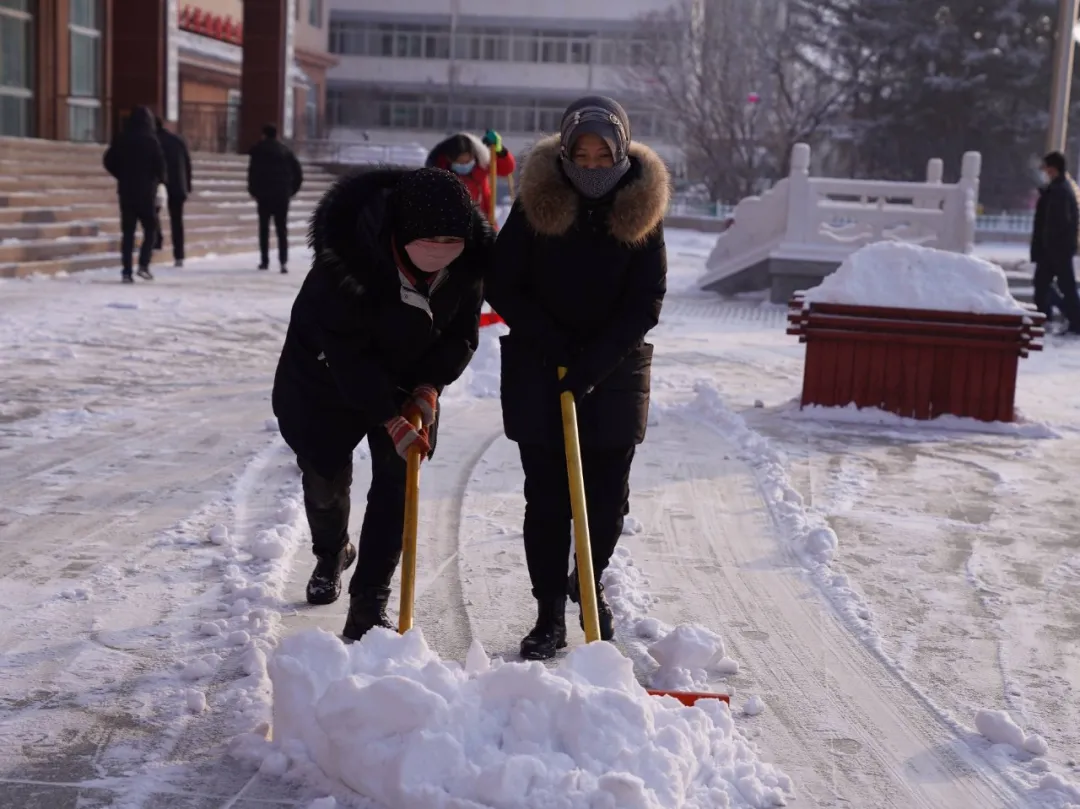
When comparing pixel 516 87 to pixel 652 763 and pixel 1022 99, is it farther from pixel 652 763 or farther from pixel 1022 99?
pixel 652 763

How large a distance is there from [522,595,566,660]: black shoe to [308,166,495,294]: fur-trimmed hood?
1084mm

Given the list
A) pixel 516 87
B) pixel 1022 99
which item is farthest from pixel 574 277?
pixel 516 87

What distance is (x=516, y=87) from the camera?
63750mm

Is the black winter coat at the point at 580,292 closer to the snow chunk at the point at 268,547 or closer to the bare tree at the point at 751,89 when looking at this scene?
the snow chunk at the point at 268,547

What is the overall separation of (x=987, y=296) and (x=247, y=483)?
503 cm

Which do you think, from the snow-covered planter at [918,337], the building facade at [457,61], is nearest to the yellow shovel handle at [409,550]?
the snow-covered planter at [918,337]

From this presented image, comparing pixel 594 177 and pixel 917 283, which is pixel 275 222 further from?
pixel 594 177

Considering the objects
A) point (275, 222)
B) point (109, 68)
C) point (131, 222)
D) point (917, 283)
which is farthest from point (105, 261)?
point (917, 283)

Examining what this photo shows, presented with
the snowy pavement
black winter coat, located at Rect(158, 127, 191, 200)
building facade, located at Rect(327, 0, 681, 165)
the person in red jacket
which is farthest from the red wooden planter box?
building facade, located at Rect(327, 0, 681, 165)

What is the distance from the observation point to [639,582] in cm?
498

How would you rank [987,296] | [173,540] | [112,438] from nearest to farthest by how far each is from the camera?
1. [173,540]
2. [112,438]
3. [987,296]

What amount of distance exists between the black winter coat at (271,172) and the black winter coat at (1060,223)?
847 centimetres

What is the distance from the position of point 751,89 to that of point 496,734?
125ft

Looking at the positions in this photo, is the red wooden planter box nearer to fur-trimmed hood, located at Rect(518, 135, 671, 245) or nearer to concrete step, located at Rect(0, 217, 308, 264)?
fur-trimmed hood, located at Rect(518, 135, 671, 245)
